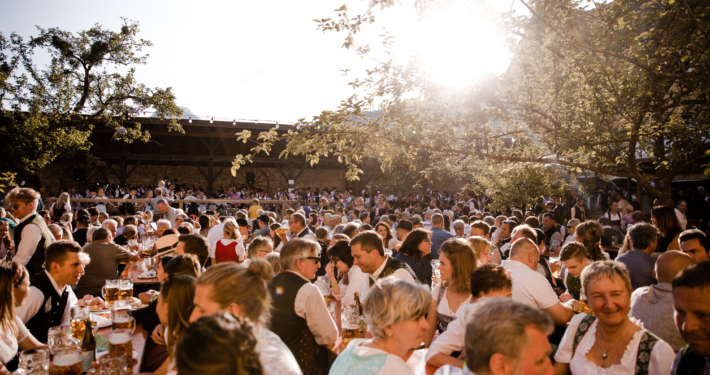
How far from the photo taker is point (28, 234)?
4.33 metres

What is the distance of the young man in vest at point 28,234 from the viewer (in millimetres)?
4324

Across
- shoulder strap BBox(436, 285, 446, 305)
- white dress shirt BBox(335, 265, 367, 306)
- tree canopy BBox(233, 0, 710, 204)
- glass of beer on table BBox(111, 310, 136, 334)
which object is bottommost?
white dress shirt BBox(335, 265, 367, 306)

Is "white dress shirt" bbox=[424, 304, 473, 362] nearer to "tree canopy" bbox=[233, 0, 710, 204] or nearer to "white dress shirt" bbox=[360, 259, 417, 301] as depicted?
"white dress shirt" bbox=[360, 259, 417, 301]

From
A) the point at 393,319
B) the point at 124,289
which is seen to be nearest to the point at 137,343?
the point at 124,289

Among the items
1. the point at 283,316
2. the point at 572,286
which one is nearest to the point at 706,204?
the point at 572,286

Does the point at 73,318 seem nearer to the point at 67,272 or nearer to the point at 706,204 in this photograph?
the point at 67,272

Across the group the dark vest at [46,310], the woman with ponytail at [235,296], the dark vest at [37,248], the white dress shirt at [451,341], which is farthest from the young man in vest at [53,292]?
the white dress shirt at [451,341]

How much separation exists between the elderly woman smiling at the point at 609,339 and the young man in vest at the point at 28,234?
4.73 meters

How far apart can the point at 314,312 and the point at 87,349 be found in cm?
134

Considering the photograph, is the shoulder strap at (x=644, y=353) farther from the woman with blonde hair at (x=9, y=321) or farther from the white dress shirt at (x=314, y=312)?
the woman with blonde hair at (x=9, y=321)

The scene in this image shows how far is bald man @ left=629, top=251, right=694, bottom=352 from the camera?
2.56 m

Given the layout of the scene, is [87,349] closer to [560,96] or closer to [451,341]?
[451,341]

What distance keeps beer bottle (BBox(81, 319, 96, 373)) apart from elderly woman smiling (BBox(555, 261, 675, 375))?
254 cm

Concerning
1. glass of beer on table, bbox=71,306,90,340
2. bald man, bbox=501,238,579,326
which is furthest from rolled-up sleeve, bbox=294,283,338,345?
glass of beer on table, bbox=71,306,90,340
